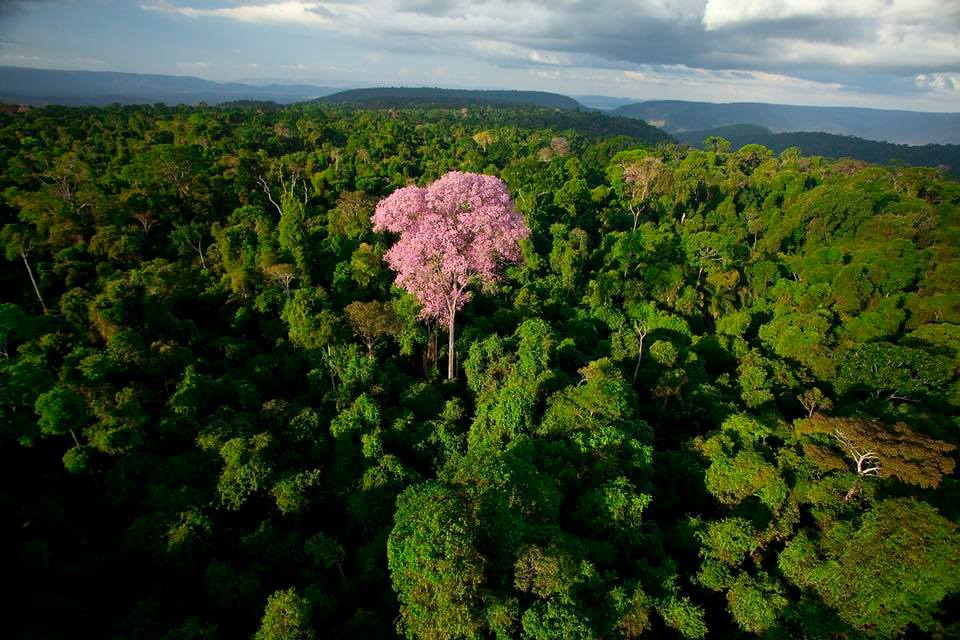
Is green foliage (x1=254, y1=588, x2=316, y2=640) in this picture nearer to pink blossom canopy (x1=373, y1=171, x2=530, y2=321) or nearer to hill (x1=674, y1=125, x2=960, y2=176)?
pink blossom canopy (x1=373, y1=171, x2=530, y2=321)

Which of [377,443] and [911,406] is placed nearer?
[377,443]

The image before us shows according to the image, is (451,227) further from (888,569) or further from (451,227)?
(888,569)

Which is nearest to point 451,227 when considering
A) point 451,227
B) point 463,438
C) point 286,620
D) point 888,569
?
point 451,227

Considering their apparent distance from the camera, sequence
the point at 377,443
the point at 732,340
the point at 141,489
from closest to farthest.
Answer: the point at 141,489 → the point at 377,443 → the point at 732,340

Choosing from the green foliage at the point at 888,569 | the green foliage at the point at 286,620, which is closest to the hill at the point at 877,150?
the green foliage at the point at 888,569

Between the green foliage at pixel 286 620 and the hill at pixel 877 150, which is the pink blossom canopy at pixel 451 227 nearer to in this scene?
the green foliage at pixel 286 620

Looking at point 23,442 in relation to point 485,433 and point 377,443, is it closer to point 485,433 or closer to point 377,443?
point 377,443

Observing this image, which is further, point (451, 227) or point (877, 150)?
point (877, 150)

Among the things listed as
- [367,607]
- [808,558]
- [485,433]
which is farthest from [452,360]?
[808,558]

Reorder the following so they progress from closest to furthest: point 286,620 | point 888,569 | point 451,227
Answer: point 286,620
point 888,569
point 451,227
